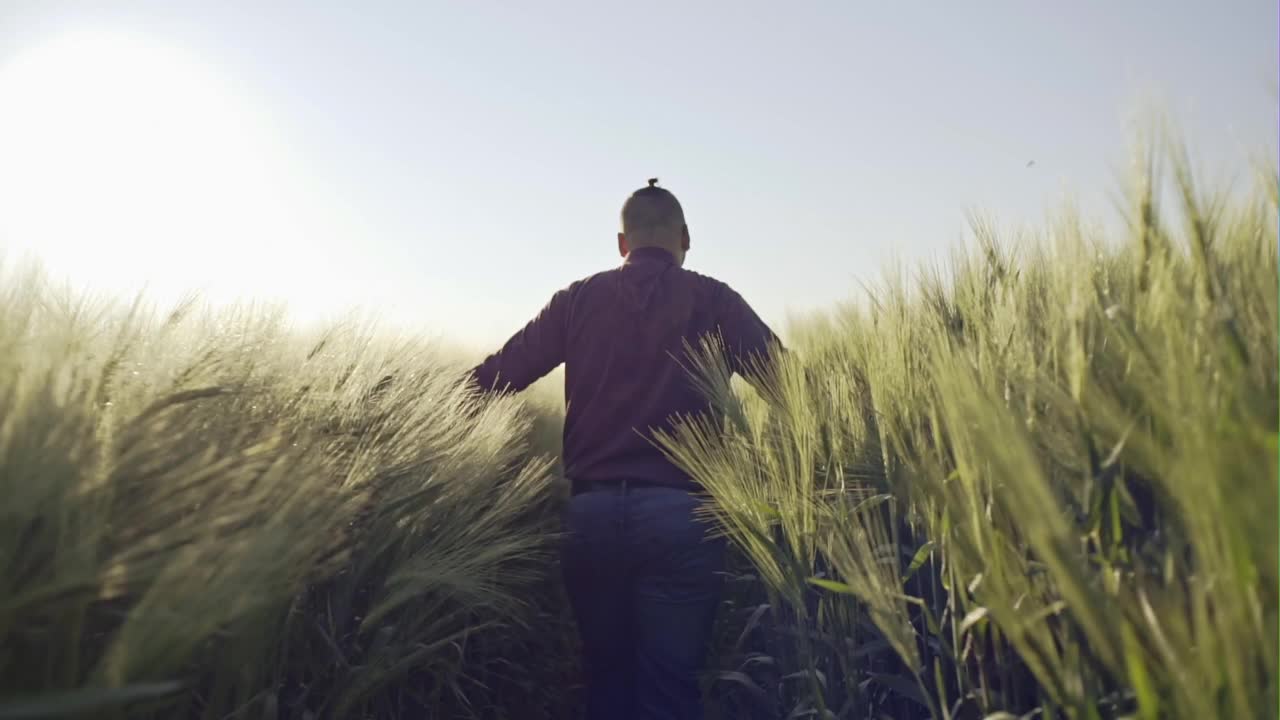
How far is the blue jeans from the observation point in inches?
95.1

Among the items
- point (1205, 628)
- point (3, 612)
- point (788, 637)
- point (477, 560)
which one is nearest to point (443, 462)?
point (477, 560)

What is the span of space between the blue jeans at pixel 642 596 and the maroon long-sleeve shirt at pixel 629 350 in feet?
0.44

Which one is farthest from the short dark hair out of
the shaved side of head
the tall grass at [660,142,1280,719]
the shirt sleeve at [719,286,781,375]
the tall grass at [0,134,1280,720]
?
the tall grass at [660,142,1280,719]

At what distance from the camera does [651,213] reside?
2.95 metres

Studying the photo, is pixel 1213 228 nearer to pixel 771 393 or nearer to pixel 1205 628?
pixel 1205 628

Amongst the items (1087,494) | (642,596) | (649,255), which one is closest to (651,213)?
(649,255)

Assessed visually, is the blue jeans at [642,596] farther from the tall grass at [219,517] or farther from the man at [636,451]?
the tall grass at [219,517]

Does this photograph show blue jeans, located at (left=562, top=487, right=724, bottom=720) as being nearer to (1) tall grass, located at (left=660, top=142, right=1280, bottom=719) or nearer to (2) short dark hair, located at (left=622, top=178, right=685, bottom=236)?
(1) tall grass, located at (left=660, top=142, right=1280, bottom=719)

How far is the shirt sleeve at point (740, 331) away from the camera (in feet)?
9.27

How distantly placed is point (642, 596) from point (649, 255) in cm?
113

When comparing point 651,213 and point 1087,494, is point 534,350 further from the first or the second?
point 1087,494

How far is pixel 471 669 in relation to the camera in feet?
8.89

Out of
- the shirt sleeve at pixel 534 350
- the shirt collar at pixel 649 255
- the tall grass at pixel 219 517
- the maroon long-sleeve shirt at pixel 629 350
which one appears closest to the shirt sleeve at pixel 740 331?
the maroon long-sleeve shirt at pixel 629 350

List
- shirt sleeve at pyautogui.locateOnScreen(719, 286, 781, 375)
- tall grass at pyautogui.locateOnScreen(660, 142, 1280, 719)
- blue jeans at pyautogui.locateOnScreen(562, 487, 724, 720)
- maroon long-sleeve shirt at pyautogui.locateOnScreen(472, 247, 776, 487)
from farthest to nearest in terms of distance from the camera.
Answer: shirt sleeve at pyautogui.locateOnScreen(719, 286, 781, 375)
maroon long-sleeve shirt at pyautogui.locateOnScreen(472, 247, 776, 487)
blue jeans at pyautogui.locateOnScreen(562, 487, 724, 720)
tall grass at pyautogui.locateOnScreen(660, 142, 1280, 719)
